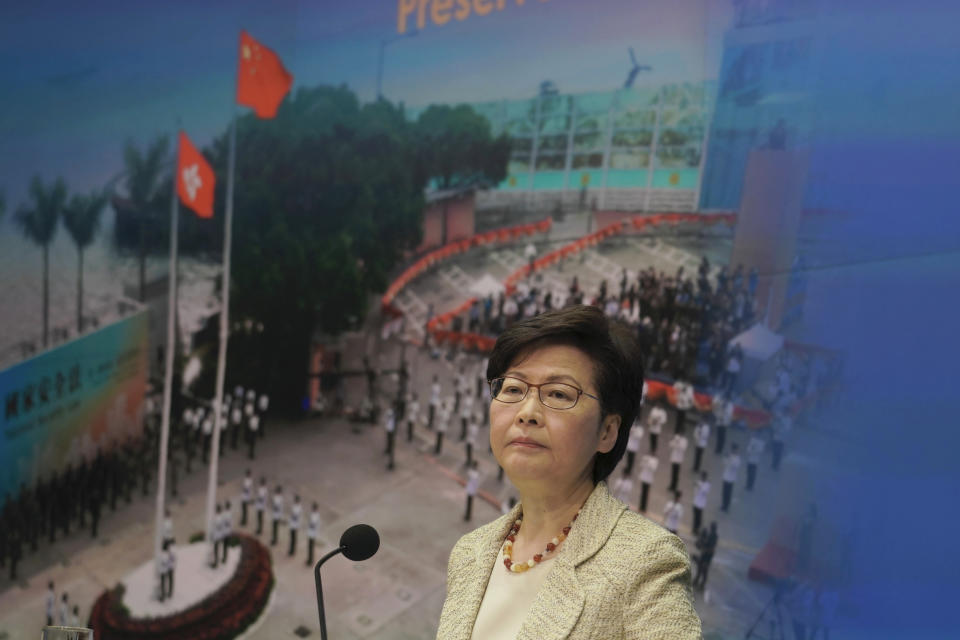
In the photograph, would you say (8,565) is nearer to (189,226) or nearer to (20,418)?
(20,418)

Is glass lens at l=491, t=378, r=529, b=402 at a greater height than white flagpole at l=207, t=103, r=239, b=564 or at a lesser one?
greater

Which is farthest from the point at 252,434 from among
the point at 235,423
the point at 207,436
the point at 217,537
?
the point at 217,537

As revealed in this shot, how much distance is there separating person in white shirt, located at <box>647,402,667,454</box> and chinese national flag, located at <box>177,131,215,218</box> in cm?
525

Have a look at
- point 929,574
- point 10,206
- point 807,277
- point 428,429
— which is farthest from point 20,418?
point 929,574

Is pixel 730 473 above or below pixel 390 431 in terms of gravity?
above

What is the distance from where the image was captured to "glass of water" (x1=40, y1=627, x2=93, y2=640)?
1666mm

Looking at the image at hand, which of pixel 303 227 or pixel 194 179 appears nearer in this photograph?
pixel 194 179

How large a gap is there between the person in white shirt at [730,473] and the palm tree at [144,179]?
21.2ft

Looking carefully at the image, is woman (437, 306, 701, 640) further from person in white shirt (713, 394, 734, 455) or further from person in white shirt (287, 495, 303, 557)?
person in white shirt (287, 495, 303, 557)

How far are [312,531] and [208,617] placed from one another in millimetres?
1129

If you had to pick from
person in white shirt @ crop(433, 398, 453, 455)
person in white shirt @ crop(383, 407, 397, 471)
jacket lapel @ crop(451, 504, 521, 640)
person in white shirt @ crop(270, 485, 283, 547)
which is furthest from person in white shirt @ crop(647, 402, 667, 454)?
jacket lapel @ crop(451, 504, 521, 640)

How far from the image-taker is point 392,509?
7.58m

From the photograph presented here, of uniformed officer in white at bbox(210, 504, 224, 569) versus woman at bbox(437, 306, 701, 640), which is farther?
uniformed officer in white at bbox(210, 504, 224, 569)

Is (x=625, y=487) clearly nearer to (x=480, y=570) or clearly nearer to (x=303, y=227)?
(x=303, y=227)
